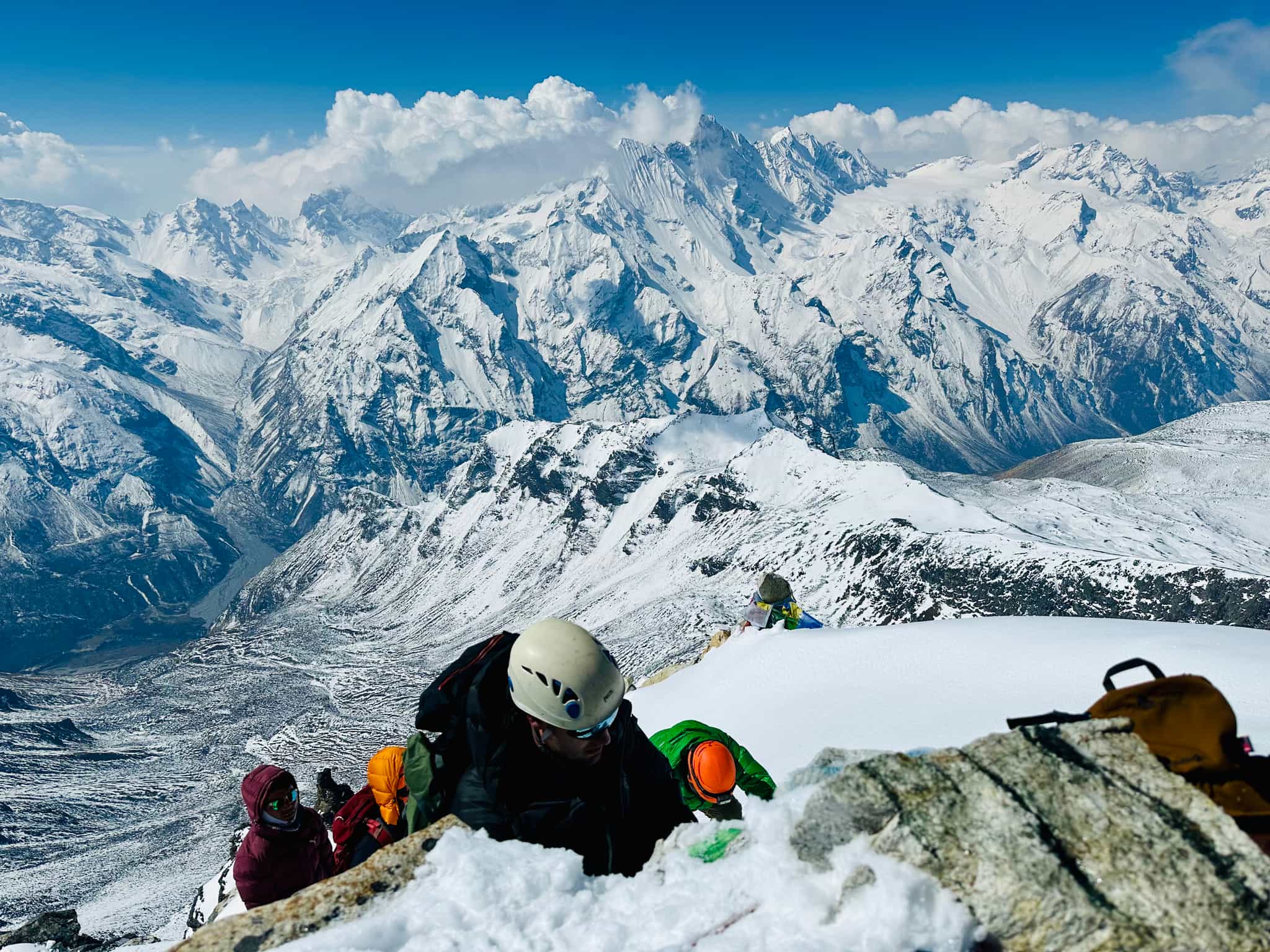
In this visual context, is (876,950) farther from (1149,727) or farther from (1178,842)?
(1149,727)

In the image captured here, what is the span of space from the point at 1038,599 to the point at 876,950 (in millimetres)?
121699

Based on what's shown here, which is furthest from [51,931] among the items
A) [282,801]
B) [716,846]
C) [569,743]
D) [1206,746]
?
[1206,746]

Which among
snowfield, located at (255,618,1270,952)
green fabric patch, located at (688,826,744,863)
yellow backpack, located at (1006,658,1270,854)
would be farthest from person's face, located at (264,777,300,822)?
yellow backpack, located at (1006,658,1270,854)

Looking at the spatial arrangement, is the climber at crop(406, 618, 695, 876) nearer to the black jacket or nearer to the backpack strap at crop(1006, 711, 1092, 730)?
the black jacket

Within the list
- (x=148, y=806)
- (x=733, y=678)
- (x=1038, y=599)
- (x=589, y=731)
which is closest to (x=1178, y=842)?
(x=589, y=731)

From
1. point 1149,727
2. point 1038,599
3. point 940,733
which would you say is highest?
point 1149,727

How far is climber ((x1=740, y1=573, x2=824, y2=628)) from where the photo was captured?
3244 centimetres

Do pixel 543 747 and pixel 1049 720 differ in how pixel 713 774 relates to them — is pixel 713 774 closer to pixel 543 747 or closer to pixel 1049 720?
pixel 543 747

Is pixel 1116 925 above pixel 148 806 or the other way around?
above

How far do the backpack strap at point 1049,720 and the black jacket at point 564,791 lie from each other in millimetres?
3980

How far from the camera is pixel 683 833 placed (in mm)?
6934

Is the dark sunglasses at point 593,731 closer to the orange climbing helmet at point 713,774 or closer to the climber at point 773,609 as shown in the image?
the orange climbing helmet at point 713,774

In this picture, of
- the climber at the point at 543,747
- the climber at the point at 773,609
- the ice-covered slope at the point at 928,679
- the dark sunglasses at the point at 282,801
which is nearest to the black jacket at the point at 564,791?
the climber at the point at 543,747

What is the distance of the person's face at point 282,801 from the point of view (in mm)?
13375
